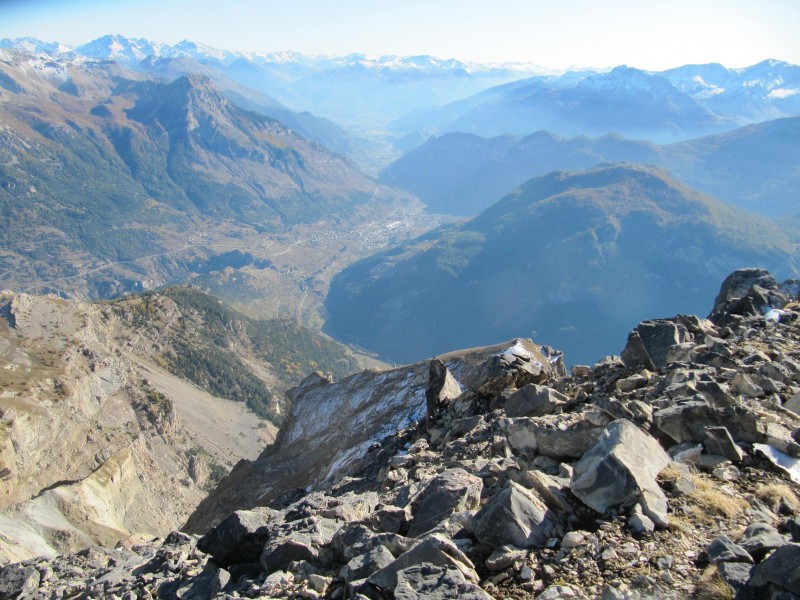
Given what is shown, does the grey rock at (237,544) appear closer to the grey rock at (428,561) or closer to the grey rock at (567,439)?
the grey rock at (428,561)

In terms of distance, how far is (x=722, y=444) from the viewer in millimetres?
13641

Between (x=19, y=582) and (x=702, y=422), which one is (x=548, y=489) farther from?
(x=19, y=582)

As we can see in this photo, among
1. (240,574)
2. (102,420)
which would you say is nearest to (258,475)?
(240,574)

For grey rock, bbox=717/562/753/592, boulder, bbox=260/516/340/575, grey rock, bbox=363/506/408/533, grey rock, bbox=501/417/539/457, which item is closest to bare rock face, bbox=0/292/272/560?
boulder, bbox=260/516/340/575

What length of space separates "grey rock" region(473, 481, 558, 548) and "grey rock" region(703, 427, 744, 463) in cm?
528

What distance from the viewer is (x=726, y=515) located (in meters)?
11.1

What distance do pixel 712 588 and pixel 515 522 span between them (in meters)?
3.52

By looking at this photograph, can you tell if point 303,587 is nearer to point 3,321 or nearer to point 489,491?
point 489,491

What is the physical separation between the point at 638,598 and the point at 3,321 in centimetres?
11342

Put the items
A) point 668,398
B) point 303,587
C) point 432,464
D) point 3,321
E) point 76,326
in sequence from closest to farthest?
point 303,587
point 668,398
point 432,464
point 3,321
point 76,326

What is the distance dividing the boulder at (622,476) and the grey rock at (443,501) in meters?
2.84

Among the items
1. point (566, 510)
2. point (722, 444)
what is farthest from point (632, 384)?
point (566, 510)

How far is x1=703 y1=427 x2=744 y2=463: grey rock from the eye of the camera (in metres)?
13.5

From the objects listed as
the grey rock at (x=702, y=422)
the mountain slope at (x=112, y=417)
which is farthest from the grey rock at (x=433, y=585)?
the mountain slope at (x=112, y=417)
